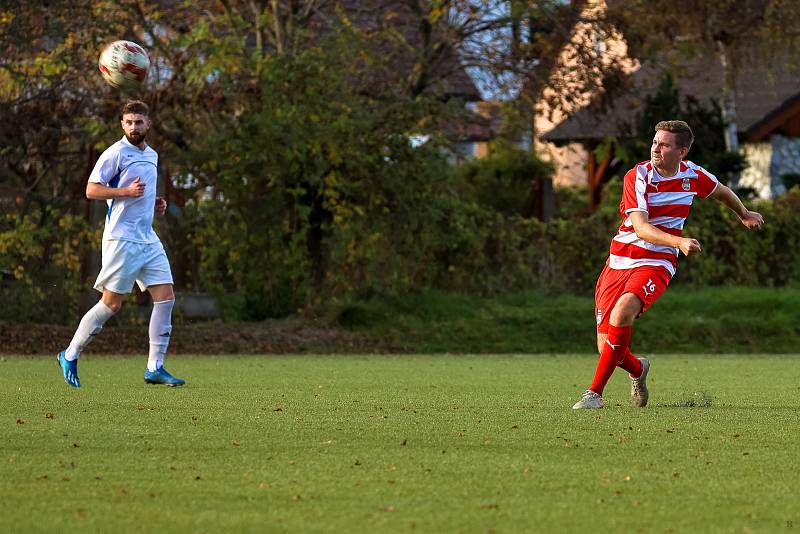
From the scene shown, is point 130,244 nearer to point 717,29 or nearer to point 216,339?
point 216,339

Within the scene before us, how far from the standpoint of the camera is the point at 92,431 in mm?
8148

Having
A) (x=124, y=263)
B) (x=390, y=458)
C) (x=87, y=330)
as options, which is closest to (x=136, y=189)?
(x=124, y=263)

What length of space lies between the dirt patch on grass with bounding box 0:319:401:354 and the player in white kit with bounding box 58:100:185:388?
595 cm

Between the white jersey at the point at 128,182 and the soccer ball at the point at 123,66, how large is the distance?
1642mm

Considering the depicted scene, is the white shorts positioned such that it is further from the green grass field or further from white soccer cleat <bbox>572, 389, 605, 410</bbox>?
white soccer cleat <bbox>572, 389, 605, 410</bbox>

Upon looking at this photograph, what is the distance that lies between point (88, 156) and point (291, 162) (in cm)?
258

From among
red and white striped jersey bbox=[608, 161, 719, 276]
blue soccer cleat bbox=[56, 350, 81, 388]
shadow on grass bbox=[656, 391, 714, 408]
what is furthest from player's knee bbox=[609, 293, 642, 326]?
blue soccer cleat bbox=[56, 350, 81, 388]

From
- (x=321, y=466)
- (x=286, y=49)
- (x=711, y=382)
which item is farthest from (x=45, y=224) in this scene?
(x=321, y=466)

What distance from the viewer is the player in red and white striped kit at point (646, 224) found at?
9.65m

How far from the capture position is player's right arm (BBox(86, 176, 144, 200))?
11.1 meters

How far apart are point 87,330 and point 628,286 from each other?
412 cm

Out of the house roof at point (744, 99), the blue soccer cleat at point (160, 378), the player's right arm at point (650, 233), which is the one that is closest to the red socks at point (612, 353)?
the player's right arm at point (650, 233)

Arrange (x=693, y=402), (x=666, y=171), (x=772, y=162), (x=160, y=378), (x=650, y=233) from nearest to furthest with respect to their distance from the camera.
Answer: (x=650, y=233)
(x=666, y=171)
(x=693, y=402)
(x=160, y=378)
(x=772, y=162)

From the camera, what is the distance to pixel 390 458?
7.11 metres
